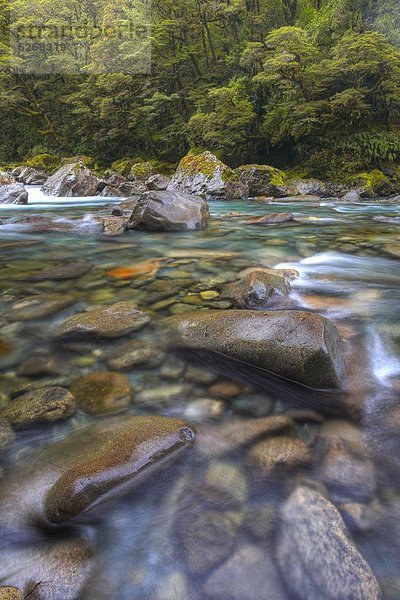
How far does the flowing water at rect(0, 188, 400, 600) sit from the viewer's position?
1.15 m

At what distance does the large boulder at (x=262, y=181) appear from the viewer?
15.8 metres

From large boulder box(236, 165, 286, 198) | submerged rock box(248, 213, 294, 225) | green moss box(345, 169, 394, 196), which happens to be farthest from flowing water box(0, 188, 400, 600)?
green moss box(345, 169, 394, 196)

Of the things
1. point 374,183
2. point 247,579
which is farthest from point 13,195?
point 374,183

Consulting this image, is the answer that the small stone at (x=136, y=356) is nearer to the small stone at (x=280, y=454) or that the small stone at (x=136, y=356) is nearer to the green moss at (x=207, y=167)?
the small stone at (x=280, y=454)

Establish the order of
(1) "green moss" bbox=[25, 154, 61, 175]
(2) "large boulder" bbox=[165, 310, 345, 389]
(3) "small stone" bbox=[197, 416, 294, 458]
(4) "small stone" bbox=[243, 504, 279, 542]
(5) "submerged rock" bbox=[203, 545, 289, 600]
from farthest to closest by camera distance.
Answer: (1) "green moss" bbox=[25, 154, 61, 175] → (2) "large boulder" bbox=[165, 310, 345, 389] → (3) "small stone" bbox=[197, 416, 294, 458] → (4) "small stone" bbox=[243, 504, 279, 542] → (5) "submerged rock" bbox=[203, 545, 289, 600]

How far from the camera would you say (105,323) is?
8.67ft

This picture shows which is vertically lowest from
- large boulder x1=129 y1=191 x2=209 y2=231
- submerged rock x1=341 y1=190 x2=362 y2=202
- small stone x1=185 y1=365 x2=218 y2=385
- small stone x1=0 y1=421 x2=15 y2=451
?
submerged rock x1=341 y1=190 x2=362 y2=202

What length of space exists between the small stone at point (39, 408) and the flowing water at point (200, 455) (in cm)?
6

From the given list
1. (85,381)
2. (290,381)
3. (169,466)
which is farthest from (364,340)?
(85,381)

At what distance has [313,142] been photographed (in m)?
20.6

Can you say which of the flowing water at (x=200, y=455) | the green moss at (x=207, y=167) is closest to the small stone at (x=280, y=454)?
the flowing water at (x=200, y=455)

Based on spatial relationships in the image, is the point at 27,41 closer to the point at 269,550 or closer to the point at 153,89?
the point at 153,89

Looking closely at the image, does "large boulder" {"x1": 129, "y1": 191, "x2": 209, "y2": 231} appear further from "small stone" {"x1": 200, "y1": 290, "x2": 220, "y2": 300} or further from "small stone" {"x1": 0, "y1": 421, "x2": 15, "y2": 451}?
"small stone" {"x1": 0, "y1": 421, "x2": 15, "y2": 451}

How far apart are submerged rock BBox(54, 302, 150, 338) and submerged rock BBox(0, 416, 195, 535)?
94 centimetres
